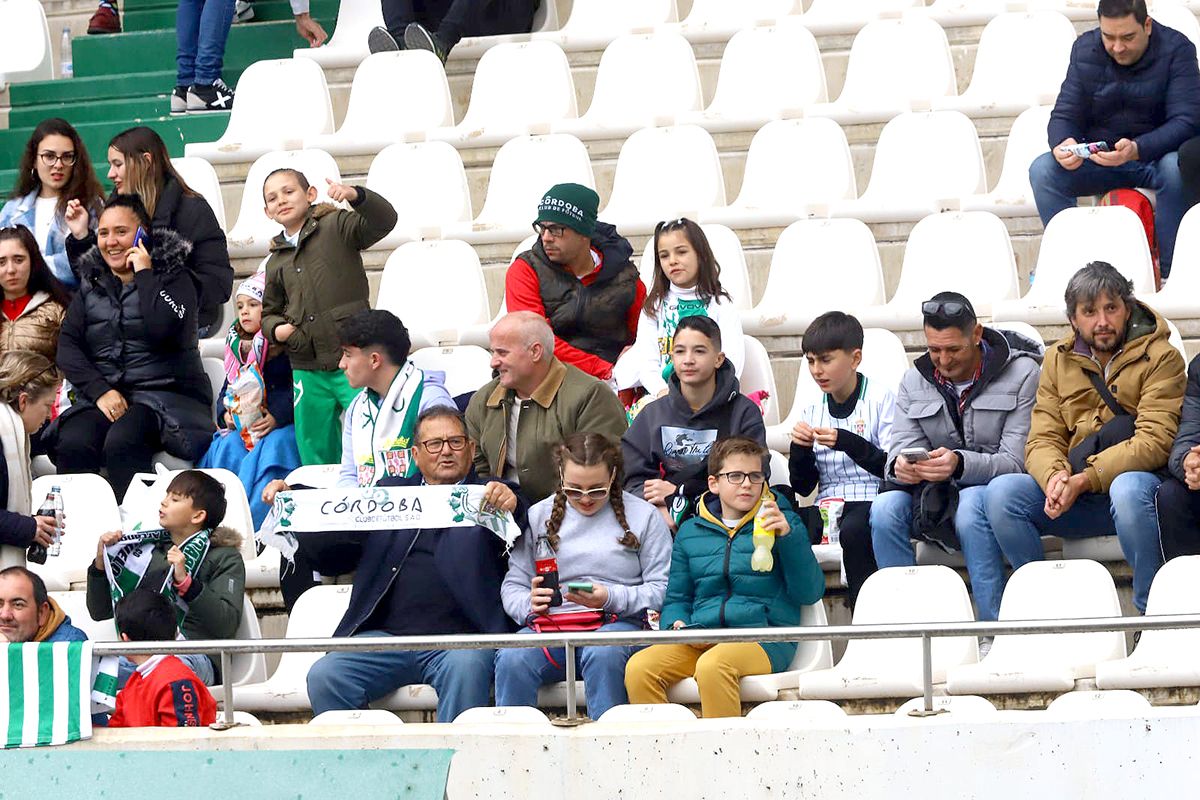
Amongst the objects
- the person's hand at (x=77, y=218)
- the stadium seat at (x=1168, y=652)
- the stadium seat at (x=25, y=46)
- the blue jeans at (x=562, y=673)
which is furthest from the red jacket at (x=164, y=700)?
the stadium seat at (x=25, y=46)

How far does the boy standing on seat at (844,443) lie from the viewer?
7.42 m

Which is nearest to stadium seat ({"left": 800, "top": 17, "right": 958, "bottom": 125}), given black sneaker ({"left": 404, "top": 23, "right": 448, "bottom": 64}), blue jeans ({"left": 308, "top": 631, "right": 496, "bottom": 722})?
black sneaker ({"left": 404, "top": 23, "right": 448, "bottom": 64})

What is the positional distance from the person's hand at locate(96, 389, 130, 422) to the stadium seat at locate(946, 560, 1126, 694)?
3445 mm

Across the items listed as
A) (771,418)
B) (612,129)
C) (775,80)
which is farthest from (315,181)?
(771,418)

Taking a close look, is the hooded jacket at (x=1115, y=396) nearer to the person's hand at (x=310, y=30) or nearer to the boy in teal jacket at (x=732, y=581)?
the boy in teal jacket at (x=732, y=581)

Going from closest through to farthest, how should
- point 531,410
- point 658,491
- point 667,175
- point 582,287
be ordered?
point 658,491
point 531,410
point 582,287
point 667,175

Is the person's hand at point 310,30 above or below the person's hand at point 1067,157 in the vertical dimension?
above

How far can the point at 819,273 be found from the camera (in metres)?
9.22

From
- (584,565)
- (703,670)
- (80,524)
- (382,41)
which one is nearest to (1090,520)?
(703,670)

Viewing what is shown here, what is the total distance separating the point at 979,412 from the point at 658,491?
107 cm

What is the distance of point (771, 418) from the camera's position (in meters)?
8.42

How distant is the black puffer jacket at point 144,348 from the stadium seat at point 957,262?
2.56 m

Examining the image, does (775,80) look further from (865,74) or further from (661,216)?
(661,216)

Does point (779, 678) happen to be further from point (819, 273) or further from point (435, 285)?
point (435, 285)
